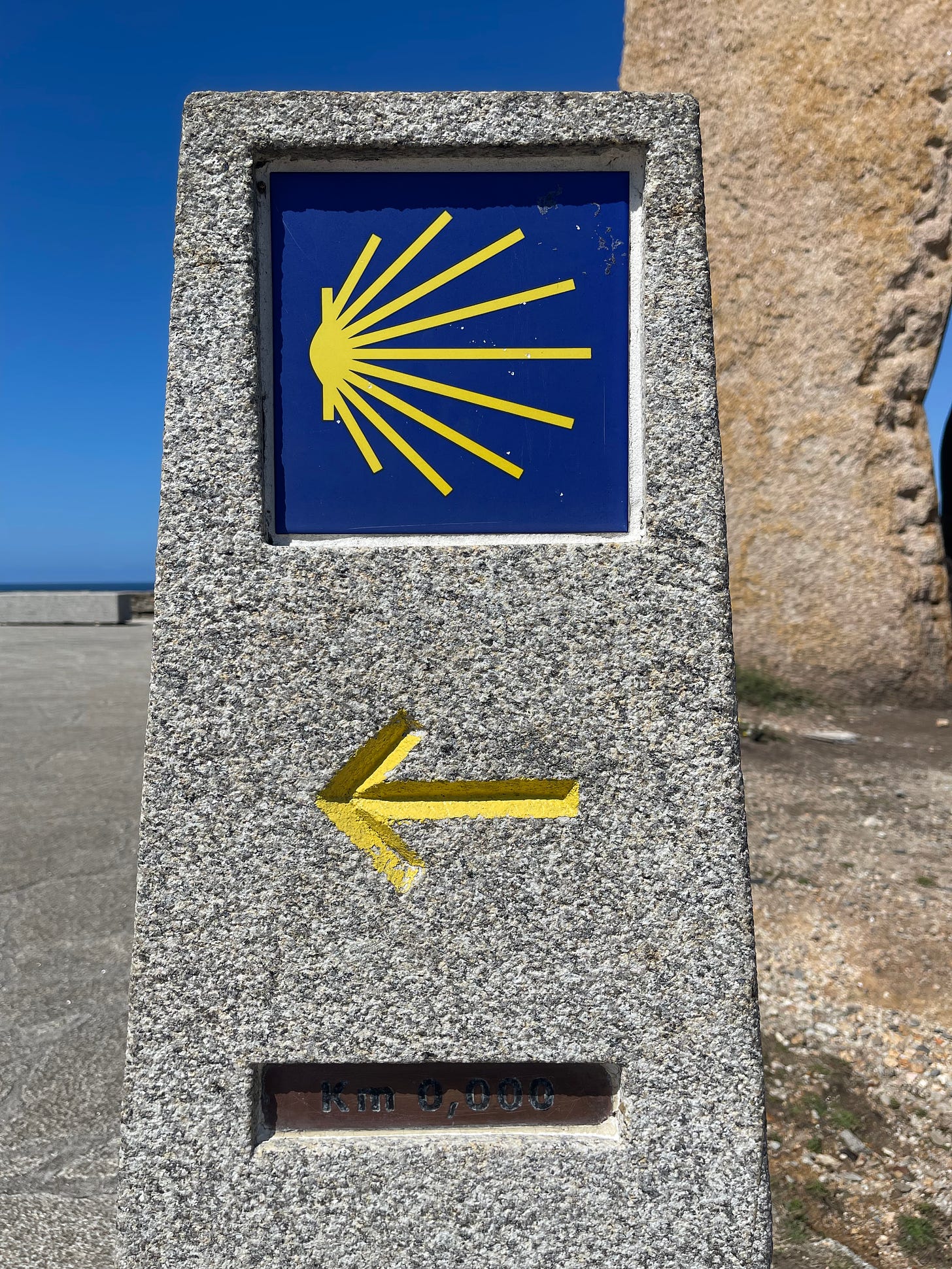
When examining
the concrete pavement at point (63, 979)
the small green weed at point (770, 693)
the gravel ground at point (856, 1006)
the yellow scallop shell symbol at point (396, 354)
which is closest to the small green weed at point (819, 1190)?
the gravel ground at point (856, 1006)

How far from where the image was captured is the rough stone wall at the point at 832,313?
487cm

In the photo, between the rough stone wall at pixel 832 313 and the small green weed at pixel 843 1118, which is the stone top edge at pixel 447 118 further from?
the rough stone wall at pixel 832 313

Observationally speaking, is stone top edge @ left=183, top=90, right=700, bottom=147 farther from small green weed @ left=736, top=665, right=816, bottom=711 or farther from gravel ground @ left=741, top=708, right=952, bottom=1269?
small green weed @ left=736, top=665, right=816, bottom=711

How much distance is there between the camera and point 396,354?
1271 mm

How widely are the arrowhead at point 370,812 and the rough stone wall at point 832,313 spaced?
14.3ft

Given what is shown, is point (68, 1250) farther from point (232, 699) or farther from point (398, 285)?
point (398, 285)

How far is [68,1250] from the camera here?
56.5 inches

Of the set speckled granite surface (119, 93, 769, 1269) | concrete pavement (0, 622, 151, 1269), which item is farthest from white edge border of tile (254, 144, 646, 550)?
concrete pavement (0, 622, 151, 1269)

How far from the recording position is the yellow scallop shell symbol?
127 centimetres

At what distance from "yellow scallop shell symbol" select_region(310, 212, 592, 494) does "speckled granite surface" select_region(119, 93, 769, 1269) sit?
0.43ft

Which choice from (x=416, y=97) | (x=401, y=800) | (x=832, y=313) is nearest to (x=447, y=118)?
(x=416, y=97)

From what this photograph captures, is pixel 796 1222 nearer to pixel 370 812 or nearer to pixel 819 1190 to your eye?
pixel 819 1190

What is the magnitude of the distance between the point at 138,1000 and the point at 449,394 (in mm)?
1043

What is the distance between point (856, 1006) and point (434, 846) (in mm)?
1665
